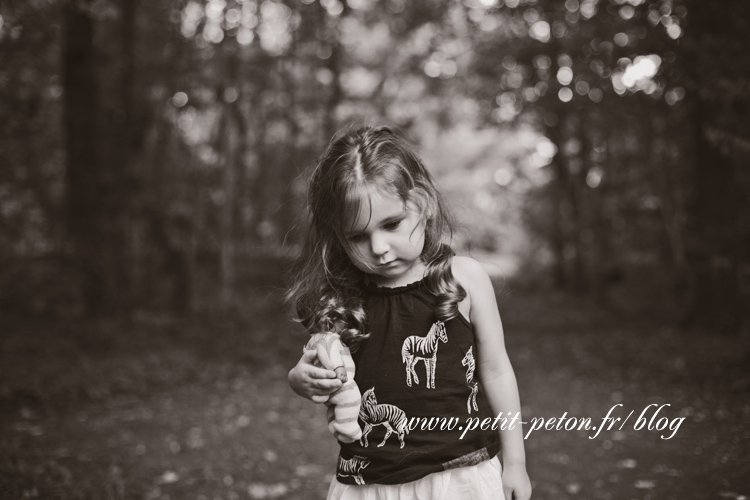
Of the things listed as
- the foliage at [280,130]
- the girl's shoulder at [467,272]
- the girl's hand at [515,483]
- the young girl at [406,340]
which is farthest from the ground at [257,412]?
the foliage at [280,130]

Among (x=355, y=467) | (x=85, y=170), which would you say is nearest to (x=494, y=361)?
(x=355, y=467)

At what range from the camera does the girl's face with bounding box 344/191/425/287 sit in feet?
6.95

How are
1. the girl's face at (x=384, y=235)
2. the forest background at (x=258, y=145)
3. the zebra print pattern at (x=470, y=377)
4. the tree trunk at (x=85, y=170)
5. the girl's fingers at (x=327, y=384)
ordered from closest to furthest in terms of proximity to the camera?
1. the girl's fingers at (x=327, y=384)
2. the girl's face at (x=384, y=235)
3. the zebra print pattern at (x=470, y=377)
4. the forest background at (x=258, y=145)
5. the tree trunk at (x=85, y=170)

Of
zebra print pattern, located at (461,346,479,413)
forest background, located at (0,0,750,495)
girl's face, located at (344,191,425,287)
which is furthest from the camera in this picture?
forest background, located at (0,0,750,495)

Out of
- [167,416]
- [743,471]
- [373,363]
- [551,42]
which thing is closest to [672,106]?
[551,42]

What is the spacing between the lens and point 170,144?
11977mm

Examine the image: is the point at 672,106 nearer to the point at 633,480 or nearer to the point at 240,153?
the point at 633,480

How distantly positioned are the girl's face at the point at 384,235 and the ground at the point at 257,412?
558 millimetres

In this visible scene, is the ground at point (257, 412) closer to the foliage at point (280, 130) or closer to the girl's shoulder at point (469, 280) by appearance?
the girl's shoulder at point (469, 280)

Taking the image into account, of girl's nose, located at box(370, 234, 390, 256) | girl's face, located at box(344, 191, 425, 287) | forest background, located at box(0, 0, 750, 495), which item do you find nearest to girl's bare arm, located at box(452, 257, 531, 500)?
girl's face, located at box(344, 191, 425, 287)

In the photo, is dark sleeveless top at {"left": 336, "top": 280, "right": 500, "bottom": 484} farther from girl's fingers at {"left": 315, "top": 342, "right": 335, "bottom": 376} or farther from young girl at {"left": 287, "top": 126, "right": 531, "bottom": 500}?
girl's fingers at {"left": 315, "top": 342, "right": 335, "bottom": 376}

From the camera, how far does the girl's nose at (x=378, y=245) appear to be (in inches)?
82.0

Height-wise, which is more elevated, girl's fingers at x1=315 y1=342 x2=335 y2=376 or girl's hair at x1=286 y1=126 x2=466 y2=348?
girl's hair at x1=286 y1=126 x2=466 y2=348

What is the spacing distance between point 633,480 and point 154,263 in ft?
31.4
